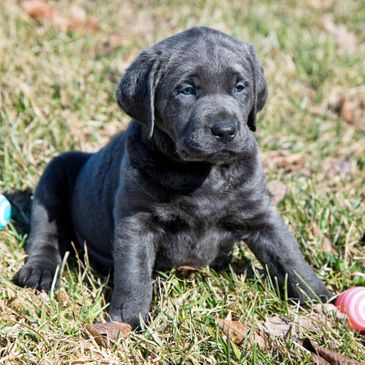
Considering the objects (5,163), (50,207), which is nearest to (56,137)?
(5,163)

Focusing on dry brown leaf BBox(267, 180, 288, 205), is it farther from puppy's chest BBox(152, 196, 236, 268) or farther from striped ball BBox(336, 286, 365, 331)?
striped ball BBox(336, 286, 365, 331)

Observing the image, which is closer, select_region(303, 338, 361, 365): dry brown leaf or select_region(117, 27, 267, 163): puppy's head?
select_region(303, 338, 361, 365): dry brown leaf

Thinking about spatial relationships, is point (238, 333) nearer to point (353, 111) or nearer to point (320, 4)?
point (353, 111)

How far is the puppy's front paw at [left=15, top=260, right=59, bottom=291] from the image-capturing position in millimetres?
4602

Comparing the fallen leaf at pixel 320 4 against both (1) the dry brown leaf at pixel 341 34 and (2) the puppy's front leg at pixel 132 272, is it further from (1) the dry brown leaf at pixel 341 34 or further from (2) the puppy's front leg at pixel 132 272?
(2) the puppy's front leg at pixel 132 272

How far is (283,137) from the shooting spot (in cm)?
677

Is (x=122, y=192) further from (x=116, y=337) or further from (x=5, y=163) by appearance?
(x=5, y=163)

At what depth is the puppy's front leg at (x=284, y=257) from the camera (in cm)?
431

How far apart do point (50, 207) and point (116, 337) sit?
1683mm

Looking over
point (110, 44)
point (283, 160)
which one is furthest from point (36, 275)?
point (110, 44)

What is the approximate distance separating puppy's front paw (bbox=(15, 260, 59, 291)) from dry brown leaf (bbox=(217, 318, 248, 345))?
3.89 feet

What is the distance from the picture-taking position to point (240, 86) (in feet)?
13.8

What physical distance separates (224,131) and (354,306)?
1215 mm

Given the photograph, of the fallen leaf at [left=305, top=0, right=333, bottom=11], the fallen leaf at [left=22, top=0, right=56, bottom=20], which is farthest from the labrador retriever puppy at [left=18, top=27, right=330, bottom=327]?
the fallen leaf at [left=305, top=0, right=333, bottom=11]
